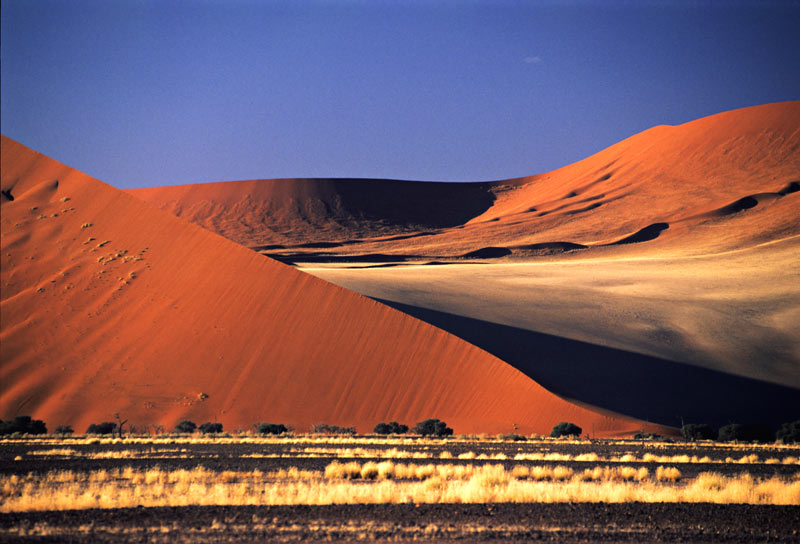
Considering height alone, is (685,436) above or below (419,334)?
below

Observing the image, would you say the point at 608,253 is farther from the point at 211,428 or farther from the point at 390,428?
the point at 211,428

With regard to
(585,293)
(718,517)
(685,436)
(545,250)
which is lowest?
(685,436)

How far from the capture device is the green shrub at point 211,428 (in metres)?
29.3

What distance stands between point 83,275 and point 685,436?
88.9 feet

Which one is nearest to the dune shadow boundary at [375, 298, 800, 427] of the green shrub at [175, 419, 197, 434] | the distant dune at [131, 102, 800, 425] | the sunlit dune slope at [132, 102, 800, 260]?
the distant dune at [131, 102, 800, 425]

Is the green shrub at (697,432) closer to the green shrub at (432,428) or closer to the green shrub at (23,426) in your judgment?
the green shrub at (432,428)

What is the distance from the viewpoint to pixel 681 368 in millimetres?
37094

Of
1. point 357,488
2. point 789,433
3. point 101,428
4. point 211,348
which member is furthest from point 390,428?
point 357,488

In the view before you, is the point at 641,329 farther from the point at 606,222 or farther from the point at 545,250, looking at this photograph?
the point at 606,222

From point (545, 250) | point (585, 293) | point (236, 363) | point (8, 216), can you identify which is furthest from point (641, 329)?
point (545, 250)

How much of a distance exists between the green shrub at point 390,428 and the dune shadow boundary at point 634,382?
22.3ft

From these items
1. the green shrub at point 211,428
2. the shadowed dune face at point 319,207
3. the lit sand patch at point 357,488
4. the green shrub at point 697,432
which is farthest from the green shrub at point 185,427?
the shadowed dune face at point 319,207

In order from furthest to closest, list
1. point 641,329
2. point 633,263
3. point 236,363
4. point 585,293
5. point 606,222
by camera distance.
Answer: point 606,222 → point 633,263 → point 585,293 → point 641,329 → point 236,363

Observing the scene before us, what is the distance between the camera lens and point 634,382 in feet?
118
